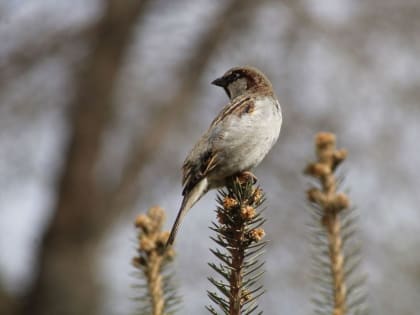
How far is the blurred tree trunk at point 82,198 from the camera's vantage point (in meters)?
11.9

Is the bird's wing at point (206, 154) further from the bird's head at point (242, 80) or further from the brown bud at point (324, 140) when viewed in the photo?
the brown bud at point (324, 140)

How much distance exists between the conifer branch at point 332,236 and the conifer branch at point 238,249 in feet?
0.57

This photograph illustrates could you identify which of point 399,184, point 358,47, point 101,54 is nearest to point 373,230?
point 399,184

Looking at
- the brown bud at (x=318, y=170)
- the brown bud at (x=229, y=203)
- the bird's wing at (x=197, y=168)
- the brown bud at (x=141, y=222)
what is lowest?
the brown bud at (x=141, y=222)

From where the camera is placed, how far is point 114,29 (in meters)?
12.7

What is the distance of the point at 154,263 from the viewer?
2416 mm

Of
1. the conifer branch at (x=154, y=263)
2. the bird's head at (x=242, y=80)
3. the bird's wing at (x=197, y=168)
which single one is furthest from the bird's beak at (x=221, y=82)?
the conifer branch at (x=154, y=263)

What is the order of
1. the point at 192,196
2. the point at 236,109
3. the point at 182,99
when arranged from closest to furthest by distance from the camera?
1. the point at 192,196
2. the point at 236,109
3. the point at 182,99

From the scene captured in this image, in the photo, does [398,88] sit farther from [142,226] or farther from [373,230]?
[142,226]

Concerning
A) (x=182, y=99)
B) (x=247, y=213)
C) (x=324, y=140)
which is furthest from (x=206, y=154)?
(x=182, y=99)

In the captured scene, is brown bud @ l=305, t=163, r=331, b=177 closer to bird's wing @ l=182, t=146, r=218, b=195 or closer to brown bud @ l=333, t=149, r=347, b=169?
brown bud @ l=333, t=149, r=347, b=169

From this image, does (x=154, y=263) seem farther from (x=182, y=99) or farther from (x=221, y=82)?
(x=182, y=99)

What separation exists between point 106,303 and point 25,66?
12.8 ft

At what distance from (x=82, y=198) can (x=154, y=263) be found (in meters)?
10.1
